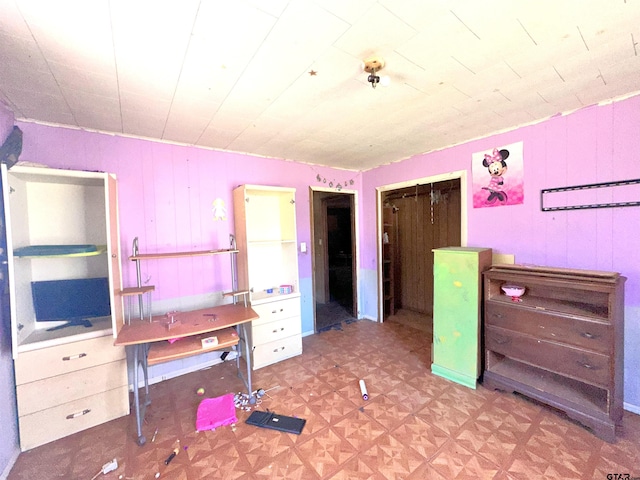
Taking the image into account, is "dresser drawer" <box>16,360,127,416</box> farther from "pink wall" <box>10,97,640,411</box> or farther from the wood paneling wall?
the wood paneling wall

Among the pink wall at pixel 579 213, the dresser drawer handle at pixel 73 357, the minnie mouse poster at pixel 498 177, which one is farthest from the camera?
the minnie mouse poster at pixel 498 177

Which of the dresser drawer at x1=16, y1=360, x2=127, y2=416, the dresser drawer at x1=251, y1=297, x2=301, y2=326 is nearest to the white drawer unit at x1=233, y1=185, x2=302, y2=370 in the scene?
the dresser drawer at x1=251, y1=297, x2=301, y2=326

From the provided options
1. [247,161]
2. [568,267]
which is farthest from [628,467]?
[247,161]

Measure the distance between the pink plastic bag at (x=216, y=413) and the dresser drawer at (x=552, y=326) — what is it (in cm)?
239

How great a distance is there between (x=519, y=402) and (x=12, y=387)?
12.6 feet

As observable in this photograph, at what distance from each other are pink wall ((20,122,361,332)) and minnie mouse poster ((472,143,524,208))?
2436mm

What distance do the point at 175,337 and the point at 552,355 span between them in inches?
117

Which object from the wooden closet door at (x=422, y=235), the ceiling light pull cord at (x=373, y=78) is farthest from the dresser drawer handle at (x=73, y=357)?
the wooden closet door at (x=422, y=235)

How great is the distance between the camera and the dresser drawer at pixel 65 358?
1.81m

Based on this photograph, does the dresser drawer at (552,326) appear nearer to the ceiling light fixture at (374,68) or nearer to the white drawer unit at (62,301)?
the ceiling light fixture at (374,68)

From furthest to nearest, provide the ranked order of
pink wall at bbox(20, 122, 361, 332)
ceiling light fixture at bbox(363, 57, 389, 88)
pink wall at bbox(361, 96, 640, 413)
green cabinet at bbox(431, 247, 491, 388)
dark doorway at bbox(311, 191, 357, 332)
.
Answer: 1. dark doorway at bbox(311, 191, 357, 332)
2. green cabinet at bbox(431, 247, 491, 388)
3. pink wall at bbox(20, 122, 361, 332)
4. pink wall at bbox(361, 96, 640, 413)
5. ceiling light fixture at bbox(363, 57, 389, 88)

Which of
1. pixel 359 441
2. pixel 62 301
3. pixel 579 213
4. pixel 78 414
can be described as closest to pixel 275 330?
pixel 359 441

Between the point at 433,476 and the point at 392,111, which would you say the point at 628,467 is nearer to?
the point at 433,476

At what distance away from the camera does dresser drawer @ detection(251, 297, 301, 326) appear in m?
2.87
